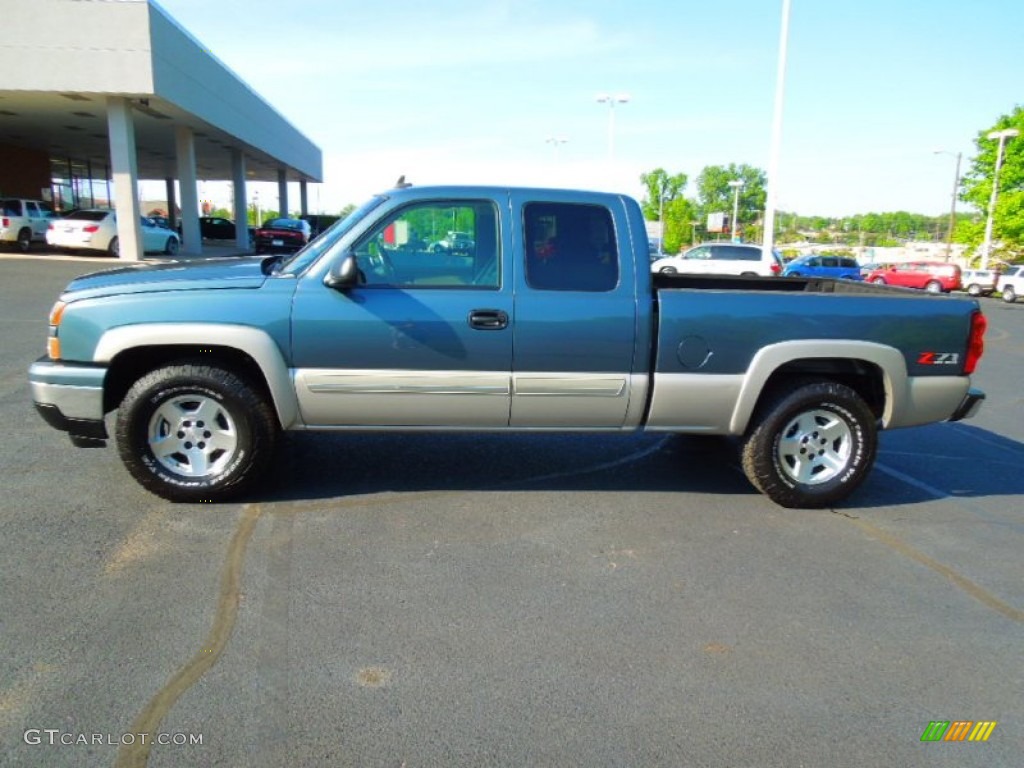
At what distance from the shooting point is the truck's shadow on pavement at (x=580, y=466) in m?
4.89

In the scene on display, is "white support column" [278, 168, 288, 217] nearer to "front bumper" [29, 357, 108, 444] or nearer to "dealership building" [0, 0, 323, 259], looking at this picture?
"dealership building" [0, 0, 323, 259]

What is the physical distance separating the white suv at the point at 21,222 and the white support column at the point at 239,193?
9.87 meters

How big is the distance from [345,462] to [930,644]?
3.82 meters

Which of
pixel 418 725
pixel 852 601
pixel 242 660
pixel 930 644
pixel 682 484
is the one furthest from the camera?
pixel 682 484

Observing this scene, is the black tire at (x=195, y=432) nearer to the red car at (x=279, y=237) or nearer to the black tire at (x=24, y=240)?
the red car at (x=279, y=237)

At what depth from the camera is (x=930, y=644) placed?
3.18m

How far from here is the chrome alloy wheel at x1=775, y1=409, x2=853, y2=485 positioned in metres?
4.68

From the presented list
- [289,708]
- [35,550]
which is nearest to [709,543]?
[289,708]

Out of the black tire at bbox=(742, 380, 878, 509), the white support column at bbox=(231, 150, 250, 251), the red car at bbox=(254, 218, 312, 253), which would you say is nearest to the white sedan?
the red car at bbox=(254, 218, 312, 253)

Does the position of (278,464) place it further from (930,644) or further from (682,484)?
(930,644)

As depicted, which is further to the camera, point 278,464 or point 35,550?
point 278,464

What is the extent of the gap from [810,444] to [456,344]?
8.11 feet

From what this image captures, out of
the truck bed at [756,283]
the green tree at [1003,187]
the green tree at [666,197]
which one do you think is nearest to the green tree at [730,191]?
the green tree at [666,197]

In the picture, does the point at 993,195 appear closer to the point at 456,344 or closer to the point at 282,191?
the point at 282,191
